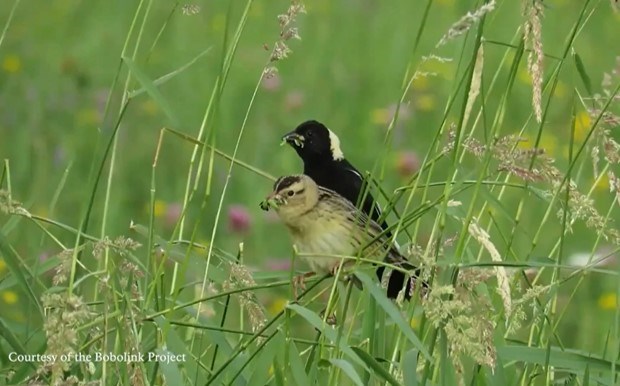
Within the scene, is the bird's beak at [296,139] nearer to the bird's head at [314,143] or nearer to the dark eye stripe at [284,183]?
the bird's head at [314,143]

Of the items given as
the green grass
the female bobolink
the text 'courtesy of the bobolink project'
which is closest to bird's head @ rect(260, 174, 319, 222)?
the female bobolink

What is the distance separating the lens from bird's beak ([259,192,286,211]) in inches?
118

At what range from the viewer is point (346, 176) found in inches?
192

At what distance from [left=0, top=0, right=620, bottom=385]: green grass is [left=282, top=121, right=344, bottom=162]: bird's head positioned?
20 cm

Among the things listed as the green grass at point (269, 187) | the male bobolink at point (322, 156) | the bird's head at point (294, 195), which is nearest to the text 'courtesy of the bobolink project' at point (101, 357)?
the green grass at point (269, 187)

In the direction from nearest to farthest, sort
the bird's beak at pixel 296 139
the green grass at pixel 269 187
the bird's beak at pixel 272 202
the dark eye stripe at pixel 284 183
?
1. the green grass at pixel 269 187
2. the bird's beak at pixel 272 202
3. the dark eye stripe at pixel 284 183
4. the bird's beak at pixel 296 139

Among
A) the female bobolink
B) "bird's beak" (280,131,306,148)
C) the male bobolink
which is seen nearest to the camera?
the female bobolink

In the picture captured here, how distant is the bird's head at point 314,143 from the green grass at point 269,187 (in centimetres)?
20

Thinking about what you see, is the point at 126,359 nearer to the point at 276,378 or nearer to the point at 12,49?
the point at 276,378

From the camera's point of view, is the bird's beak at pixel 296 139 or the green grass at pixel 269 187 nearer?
the green grass at pixel 269 187

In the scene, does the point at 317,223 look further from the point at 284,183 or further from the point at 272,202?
the point at 272,202

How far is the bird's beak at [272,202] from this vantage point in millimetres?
3002

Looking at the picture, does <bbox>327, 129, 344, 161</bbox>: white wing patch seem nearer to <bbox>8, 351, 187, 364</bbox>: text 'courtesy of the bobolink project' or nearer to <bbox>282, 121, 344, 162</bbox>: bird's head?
<bbox>282, 121, 344, 162</bbox>: bird's head

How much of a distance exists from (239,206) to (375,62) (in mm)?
2189
